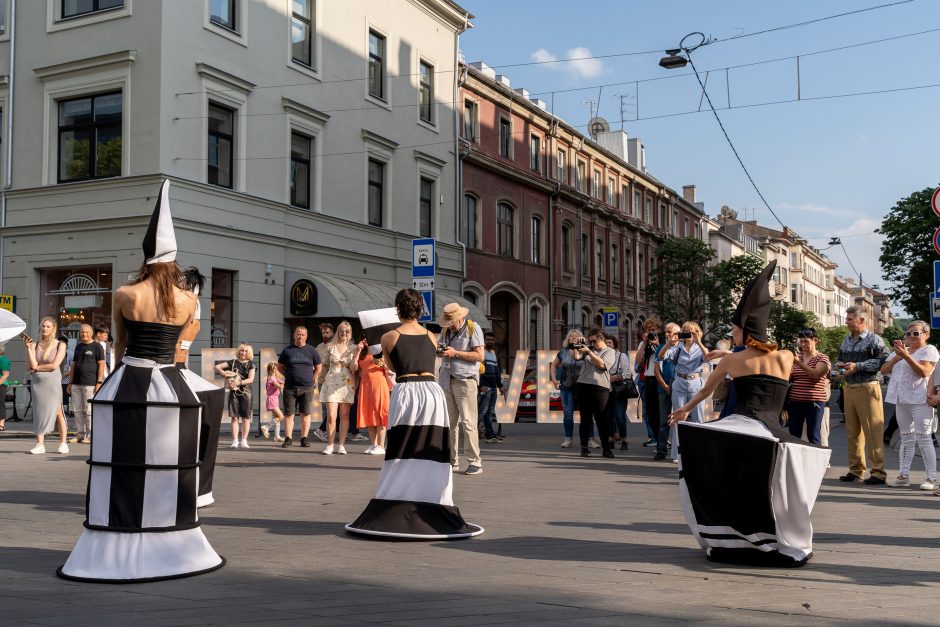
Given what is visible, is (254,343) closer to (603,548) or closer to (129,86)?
(129,86)

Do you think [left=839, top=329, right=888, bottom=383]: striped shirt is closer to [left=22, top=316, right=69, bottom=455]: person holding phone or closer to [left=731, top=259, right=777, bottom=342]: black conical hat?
[left=731, top=259, right=777, bottom=342]: black conical hat

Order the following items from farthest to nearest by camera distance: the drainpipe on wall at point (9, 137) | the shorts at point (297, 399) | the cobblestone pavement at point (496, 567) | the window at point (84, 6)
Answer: the drainpipe on wall at point (9, 137), the window at point (84, 6), the shorts at point (297, 399), the cobblestone pavement at point (496, 567)

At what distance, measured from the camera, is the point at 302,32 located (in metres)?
26.2

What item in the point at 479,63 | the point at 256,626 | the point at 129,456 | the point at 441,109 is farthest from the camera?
the point at 479,63

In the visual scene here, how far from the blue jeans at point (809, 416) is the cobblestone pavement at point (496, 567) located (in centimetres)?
135

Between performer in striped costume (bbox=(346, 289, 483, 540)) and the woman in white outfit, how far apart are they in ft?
18.1

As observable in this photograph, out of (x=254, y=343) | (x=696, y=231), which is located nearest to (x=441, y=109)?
(x=254, y=343)

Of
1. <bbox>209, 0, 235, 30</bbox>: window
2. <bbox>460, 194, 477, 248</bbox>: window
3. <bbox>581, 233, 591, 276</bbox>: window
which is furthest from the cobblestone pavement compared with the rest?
<bbox>581, 233, 591, 276</bbox>: window

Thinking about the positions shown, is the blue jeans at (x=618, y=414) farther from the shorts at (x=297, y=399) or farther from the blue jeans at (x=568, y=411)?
the shorts at (x=297, y=399)

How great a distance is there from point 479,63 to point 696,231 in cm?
3065

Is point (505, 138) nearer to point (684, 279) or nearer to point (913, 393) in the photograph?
point (684, 279)

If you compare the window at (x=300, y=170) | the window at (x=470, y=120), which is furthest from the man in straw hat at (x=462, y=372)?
the window at (x=470, y=120)

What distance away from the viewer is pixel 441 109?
107 ft

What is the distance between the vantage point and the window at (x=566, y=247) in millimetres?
42344
